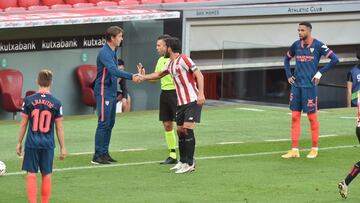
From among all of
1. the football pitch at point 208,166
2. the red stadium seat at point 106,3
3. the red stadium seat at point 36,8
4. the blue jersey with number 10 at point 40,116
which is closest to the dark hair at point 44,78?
the blue jersey with number 10 at point 40,116

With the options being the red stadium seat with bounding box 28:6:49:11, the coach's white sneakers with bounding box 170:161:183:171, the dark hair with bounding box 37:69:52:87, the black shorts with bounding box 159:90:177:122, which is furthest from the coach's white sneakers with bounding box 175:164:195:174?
the red stadium seat with bounding box 28:6:49:11

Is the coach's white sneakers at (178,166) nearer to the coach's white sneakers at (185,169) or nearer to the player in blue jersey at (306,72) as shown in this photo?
the coach's white sneakers at (185,169)

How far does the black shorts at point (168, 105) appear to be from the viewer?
15.2 meters

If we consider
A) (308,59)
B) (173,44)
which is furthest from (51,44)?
(173,44)

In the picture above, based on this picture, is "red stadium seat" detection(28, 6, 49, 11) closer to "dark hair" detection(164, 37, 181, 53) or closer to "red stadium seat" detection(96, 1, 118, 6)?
"red stadium seat" detection(96, 1, 118, 6)

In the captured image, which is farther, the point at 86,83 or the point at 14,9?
the point at 86,83

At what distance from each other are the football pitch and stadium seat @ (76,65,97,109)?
1.50m

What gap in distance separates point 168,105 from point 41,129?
3.97 meters

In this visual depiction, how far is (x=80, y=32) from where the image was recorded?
23500 millimetres

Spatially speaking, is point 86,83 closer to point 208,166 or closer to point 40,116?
point 208,166

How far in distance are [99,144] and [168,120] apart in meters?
1.06

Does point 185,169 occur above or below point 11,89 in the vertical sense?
below

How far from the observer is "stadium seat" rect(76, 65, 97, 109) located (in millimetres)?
23172

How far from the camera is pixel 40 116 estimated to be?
11516mm
